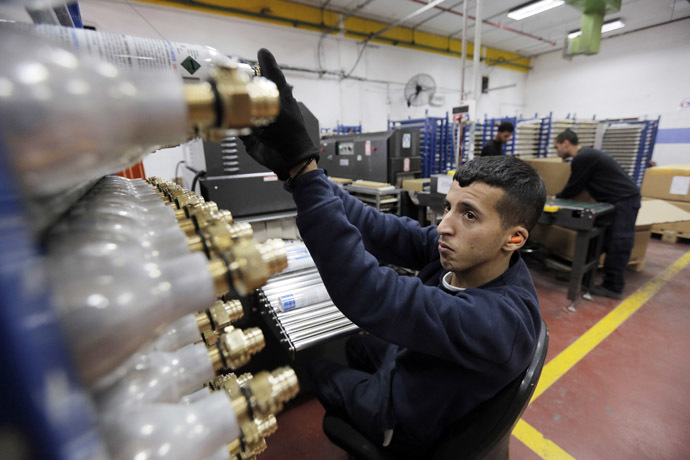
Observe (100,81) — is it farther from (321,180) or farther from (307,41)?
(307,41)

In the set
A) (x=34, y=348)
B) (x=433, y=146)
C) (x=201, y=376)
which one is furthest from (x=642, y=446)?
(x=433, y=146)

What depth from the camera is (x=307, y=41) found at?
6.53 m

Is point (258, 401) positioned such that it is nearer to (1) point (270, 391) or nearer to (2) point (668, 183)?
(1) point (270, 391)

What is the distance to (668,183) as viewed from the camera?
4375 mm

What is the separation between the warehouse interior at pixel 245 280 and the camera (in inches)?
8.0

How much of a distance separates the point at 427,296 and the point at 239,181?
1.22 meters

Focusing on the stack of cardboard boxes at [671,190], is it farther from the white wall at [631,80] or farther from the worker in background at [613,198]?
the white wall at [631,80]

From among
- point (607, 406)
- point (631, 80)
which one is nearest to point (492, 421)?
point (607, 406)

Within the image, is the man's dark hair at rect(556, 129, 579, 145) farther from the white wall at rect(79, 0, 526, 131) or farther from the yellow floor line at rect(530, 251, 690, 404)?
the white wall at rect(79, 0, 526, 131)

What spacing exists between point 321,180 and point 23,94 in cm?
57

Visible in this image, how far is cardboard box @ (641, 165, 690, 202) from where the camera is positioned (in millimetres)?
4238

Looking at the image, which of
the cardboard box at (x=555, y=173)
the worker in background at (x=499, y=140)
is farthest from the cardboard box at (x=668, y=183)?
the worker in background at (x=499, y=140)

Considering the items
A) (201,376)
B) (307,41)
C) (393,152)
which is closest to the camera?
(201,376)

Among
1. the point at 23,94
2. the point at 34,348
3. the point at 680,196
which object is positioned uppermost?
the point at 23,94
